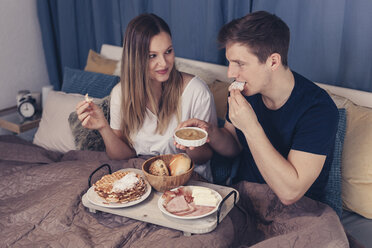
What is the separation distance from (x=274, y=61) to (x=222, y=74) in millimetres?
916

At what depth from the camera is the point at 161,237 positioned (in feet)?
3.64

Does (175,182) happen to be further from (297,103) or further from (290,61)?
(290,61)

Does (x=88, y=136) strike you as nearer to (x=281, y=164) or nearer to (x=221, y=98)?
(x=221, y=98)

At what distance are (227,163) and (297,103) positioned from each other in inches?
20.9

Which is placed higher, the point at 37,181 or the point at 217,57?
the point at 217,57

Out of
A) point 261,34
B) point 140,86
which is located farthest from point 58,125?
point 261,34

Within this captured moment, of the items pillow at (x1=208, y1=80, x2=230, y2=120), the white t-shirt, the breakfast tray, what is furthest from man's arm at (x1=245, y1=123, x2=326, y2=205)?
pillow at (x1=208, y1=80, x2=230, y2=120)

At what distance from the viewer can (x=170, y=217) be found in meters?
1.13

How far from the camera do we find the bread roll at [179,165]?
4.08 ft

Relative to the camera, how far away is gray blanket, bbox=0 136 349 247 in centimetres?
110

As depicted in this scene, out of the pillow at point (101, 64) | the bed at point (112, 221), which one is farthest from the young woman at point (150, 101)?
the pillow at point (101, 64)

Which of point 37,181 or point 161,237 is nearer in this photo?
point 161,237

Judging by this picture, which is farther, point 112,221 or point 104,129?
point 104,129

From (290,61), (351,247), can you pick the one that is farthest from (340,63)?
(351,247)
